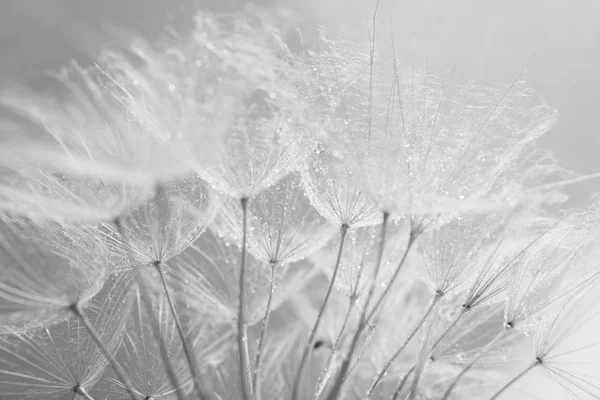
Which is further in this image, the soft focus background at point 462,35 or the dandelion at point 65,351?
the soft focus background at point 462,35

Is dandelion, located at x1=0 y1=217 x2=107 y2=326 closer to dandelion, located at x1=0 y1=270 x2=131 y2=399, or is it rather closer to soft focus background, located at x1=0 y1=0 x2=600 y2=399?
dandelion, located at x1=0 y1=270 x2=131 y2=399

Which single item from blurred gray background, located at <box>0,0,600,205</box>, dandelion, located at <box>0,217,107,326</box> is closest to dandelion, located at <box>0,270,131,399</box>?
dandelion, located at <box>0,217,107,326</box>

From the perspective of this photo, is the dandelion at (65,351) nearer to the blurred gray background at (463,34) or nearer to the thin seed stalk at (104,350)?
the thin seed stalk at (104,350)

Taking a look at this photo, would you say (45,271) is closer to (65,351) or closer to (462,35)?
(65,351)

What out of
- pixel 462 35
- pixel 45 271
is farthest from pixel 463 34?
pixel 45 271

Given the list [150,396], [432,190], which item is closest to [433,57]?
[432,190]

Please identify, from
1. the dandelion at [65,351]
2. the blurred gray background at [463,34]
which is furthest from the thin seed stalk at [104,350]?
the blurred gray background at [463,34]

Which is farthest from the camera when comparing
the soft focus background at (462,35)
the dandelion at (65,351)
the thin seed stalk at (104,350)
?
the soft focus background at (462,35)

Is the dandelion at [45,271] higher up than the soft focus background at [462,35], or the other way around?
the soft focus background at [462,35]
